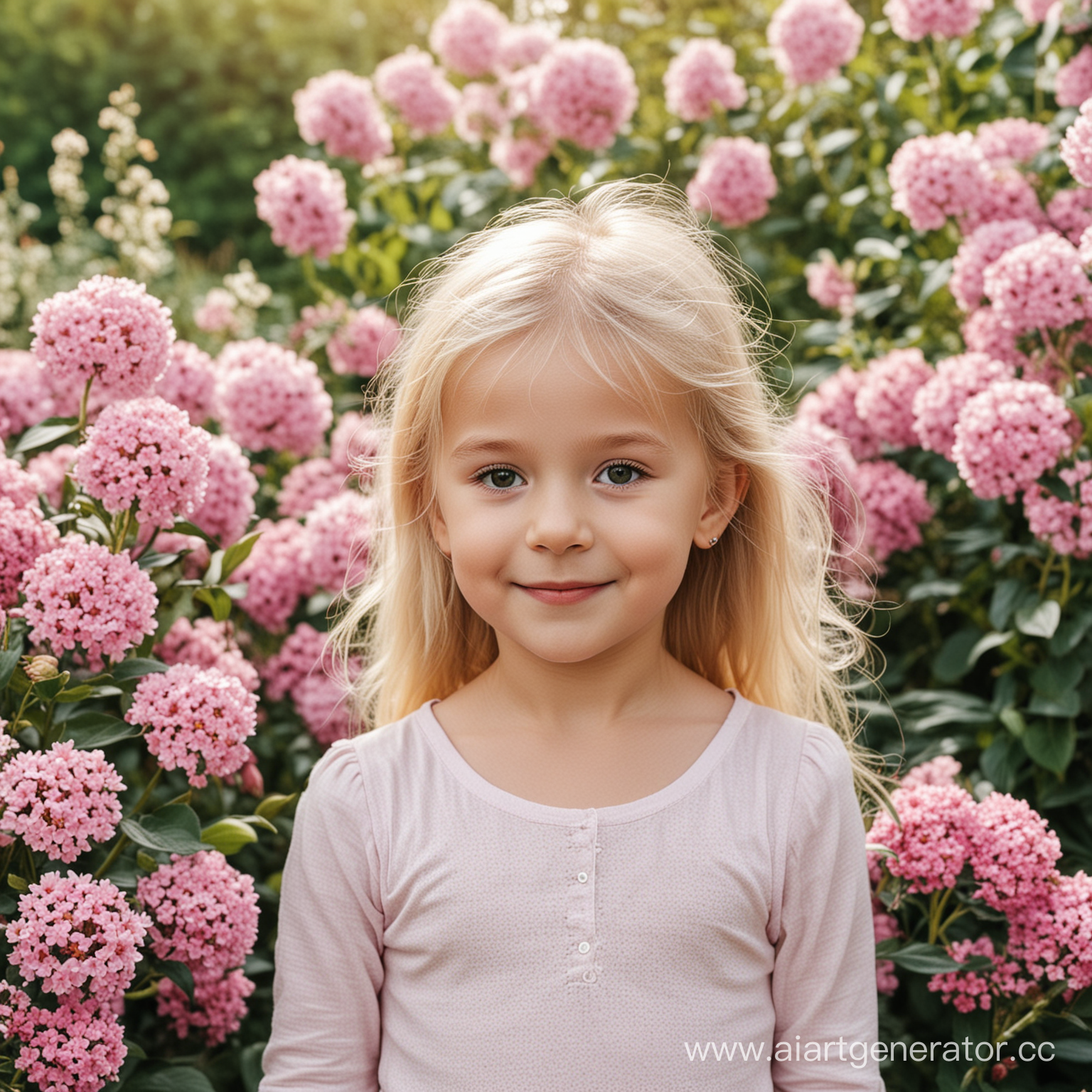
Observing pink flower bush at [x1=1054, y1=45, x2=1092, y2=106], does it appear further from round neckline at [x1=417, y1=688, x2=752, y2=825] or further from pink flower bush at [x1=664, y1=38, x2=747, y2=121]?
round neckline at [x1=417, y1=688, x2=752, y2=825]

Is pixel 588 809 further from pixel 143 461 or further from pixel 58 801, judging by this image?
pixel 143 461

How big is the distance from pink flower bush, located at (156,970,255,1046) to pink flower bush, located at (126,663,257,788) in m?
0.40

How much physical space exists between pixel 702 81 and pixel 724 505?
2582 mm

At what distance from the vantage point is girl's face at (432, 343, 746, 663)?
1492 mm

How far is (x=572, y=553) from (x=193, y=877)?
764 millimetres

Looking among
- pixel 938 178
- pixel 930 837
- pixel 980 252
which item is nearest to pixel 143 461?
pixel 930 837

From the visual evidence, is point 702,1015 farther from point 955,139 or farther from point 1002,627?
point 955,139

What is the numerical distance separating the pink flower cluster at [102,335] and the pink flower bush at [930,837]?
141 cm

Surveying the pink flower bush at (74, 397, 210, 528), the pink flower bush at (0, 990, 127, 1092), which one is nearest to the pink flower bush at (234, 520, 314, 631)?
the pink flower bush at (74, 397, 210, 528)

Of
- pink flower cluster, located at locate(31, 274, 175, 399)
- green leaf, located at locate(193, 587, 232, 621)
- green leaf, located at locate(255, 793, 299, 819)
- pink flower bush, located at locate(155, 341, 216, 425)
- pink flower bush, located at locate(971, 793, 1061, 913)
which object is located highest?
pink flower bush, located at locate(155, 341, 216, 425)

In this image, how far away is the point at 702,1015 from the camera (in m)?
1.53

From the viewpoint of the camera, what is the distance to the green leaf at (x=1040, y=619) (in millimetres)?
2305

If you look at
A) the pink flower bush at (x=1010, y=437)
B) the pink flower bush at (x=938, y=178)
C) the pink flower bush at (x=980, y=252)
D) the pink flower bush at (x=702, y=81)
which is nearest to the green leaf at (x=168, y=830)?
the pink flower bush at (x=1010, y=437)

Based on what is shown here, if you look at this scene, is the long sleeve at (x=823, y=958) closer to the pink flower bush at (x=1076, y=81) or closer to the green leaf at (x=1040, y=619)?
the green leaf at (x=1040, y=619)
